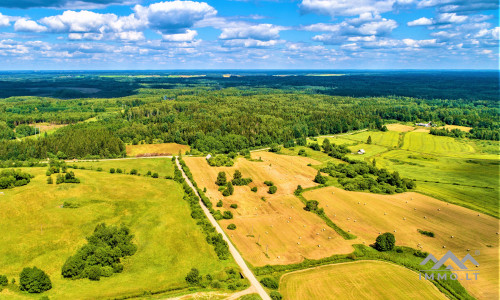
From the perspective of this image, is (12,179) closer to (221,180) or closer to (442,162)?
(221,180)

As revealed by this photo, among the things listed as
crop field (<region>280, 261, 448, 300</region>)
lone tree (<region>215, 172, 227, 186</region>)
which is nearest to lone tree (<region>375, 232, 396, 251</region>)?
crop field (<region>280, 261, 448, 300</region>)

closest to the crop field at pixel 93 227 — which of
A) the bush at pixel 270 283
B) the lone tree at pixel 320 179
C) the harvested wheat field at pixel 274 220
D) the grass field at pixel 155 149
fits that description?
the harvested wheat field at pixel 274 220

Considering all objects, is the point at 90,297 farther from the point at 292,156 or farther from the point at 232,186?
the point at 292,156

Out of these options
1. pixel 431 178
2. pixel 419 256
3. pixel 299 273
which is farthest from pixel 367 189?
pixel 299 273

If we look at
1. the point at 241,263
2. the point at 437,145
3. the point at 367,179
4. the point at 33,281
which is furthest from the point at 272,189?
the point at 437,145

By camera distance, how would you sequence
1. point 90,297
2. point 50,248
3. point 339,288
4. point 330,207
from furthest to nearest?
point 330,207, point 50,248, point 339,288, point 90,297

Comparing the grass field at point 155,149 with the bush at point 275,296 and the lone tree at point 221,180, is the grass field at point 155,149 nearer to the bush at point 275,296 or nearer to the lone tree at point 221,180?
the lone tree at point 221,180
